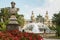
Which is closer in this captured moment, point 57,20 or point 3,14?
point 57,20

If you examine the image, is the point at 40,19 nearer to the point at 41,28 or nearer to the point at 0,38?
the point at 41,28

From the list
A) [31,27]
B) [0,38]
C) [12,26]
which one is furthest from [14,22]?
[31,27]

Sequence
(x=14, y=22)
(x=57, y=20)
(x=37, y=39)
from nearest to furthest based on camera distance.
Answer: (x=37, y=39) < (x=14, y=22) < (x=57, y=20)

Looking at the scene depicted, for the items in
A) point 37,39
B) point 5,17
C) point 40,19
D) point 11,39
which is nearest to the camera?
point 11,39

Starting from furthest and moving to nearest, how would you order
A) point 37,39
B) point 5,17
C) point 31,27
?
point 5,17
point 31,27
point 37,39

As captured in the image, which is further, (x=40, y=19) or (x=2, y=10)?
(x=40, y=19)

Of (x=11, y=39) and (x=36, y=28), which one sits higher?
(x=11, y=39)

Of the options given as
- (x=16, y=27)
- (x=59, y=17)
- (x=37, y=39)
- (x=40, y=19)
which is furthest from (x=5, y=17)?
(x=37, y=39)

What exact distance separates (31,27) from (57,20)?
10.3m

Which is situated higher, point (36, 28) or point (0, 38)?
point (0, 38)

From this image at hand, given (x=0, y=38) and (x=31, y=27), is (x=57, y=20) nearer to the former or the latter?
(x=31, y=27)

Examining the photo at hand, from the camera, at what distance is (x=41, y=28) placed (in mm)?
58406

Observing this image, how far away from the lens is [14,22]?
2792cm

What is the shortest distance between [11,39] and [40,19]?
11171cm
